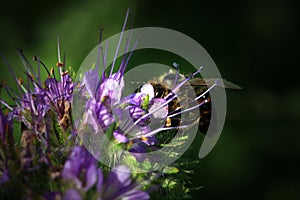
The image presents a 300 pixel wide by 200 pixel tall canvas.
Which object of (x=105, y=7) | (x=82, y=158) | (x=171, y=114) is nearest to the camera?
(x=82, y=158)

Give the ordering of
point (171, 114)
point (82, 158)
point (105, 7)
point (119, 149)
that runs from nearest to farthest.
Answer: point (82, 158) → point (119, 149) → point (171, 114) → point (105, 7)

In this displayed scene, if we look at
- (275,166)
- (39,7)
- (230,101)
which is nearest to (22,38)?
(39,7)

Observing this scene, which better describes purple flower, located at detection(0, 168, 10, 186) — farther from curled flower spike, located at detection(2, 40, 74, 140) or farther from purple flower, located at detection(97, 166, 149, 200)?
purple flower, located at detection(97, 166, 149, 200)

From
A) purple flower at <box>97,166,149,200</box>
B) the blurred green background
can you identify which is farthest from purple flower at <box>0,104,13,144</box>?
the blurred green background

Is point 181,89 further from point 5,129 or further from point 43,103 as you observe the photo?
point 5,129

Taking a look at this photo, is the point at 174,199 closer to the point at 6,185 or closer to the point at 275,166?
the point at 6,185

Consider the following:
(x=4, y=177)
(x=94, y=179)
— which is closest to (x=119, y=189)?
(x=94, y=179)
